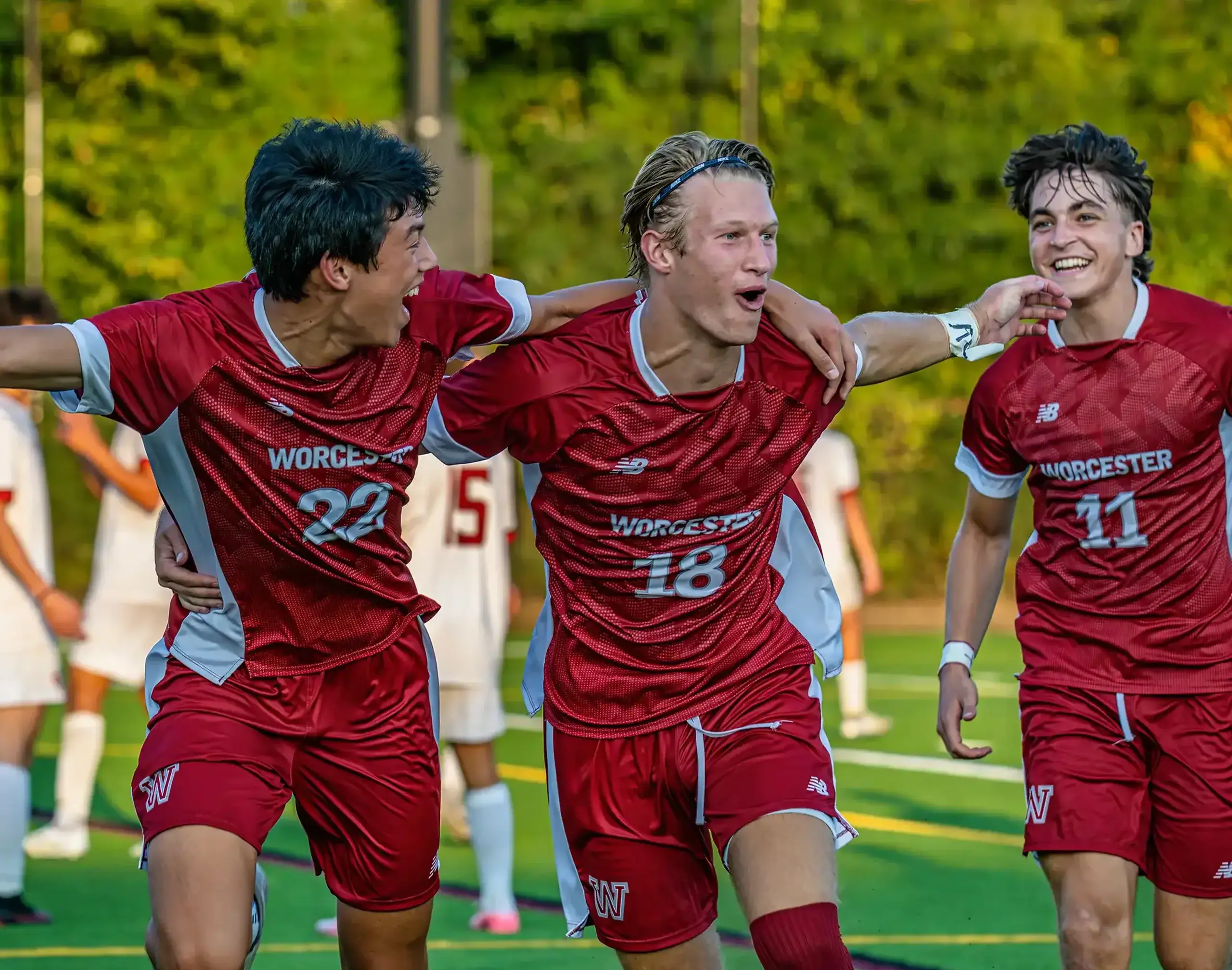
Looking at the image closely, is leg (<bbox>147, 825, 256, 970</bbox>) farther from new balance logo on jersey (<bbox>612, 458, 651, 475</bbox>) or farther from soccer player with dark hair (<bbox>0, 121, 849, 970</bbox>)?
new balance logo on jersey (<bbox>612, 458, 651, 475</bbox>)

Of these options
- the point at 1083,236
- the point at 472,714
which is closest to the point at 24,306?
the point at 472,714

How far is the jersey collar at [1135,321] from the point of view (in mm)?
5688

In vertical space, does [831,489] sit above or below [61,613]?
above

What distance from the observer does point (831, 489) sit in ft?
45.5

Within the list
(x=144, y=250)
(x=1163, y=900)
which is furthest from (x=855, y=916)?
(x=144, y=250)

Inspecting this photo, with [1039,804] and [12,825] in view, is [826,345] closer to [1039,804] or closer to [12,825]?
[1039,804]

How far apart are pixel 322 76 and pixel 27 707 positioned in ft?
76.3

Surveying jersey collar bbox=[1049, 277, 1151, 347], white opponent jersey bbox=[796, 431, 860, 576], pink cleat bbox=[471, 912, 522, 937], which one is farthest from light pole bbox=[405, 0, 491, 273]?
jersey collar bbox=[1049, 277, 1151, 347]

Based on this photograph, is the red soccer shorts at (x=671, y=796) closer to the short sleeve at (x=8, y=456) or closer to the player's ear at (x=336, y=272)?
the player's ear at (x=336, y=272)

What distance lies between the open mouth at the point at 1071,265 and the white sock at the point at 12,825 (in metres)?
4.95

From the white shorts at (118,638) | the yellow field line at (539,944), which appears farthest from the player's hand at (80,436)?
the yellow field line at (539,944)

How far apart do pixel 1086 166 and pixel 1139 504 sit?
990 mm

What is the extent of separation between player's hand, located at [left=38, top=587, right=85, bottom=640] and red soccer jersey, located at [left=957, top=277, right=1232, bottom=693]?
4018mm

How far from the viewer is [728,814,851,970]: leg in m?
4.65
